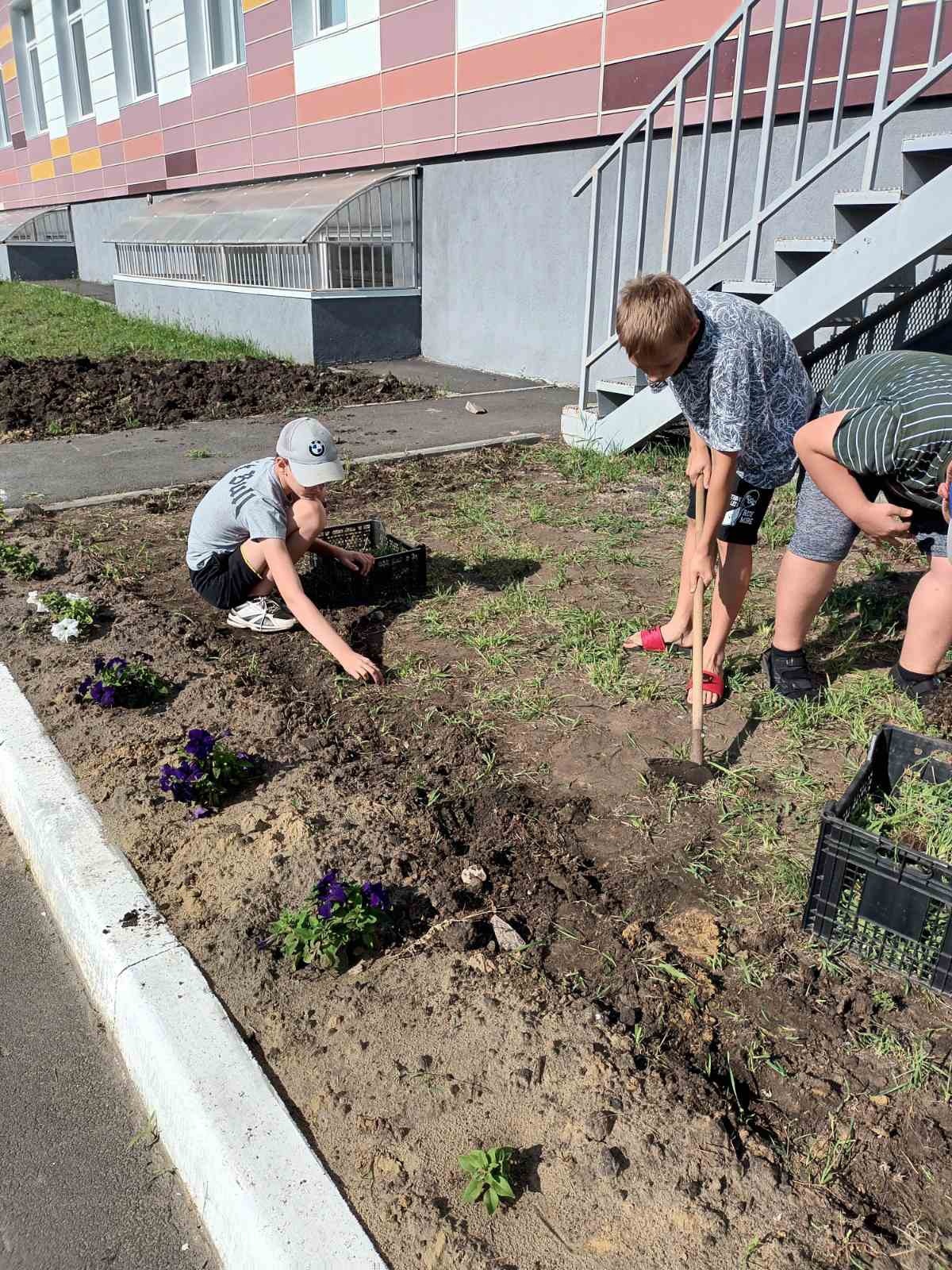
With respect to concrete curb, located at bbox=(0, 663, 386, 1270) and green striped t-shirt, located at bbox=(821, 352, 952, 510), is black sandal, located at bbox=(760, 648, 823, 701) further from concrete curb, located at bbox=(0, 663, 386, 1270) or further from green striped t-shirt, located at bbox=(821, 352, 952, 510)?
concrete curb, located at bbox=(0, 663, 386, 1270)

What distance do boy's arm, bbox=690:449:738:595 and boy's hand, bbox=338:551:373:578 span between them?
1.69 m

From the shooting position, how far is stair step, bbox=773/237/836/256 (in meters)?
5.67

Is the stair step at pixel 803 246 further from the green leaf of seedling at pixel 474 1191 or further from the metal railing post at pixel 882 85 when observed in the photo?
the green leaf of seedling at pixel 474 1191

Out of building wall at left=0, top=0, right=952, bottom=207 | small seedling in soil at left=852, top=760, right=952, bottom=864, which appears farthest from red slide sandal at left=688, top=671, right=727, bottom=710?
building wall at left=0, top=0, right=952, bottom=207

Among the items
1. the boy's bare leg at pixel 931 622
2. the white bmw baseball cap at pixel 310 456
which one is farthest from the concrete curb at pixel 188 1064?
the boy's bare leg at pixel 931 622

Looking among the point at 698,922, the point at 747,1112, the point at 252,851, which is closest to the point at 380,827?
the point at 252,851

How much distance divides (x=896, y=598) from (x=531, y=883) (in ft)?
9.05

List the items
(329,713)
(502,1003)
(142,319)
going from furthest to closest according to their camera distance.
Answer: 1. (142,319)
2. (329,713)
3. (502,1003)

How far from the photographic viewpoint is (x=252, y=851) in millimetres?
2742

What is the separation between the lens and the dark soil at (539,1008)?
69.6 inches

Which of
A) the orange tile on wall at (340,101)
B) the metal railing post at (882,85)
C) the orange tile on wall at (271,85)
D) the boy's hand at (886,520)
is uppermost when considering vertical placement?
the orange tile on wall at (271,85)

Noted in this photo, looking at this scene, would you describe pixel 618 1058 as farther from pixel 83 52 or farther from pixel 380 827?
pixel 83 52

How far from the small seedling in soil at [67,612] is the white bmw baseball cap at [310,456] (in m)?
1.26

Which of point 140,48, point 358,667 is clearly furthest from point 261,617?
point 140,48
